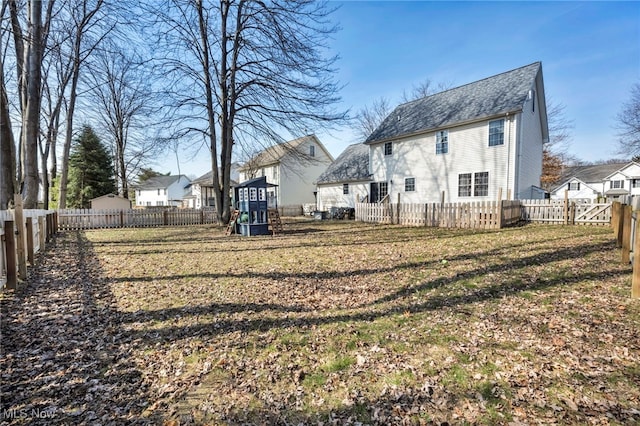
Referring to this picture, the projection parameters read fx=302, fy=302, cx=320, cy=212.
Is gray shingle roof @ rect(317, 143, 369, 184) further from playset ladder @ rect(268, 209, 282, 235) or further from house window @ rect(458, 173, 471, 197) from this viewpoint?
playset ladder @ rect(268, 209, 282, 235)

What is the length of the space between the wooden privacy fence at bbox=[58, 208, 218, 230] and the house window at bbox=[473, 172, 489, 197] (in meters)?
17.1

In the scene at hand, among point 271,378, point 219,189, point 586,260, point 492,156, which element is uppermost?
point 492,156

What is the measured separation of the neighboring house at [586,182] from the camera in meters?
46.7

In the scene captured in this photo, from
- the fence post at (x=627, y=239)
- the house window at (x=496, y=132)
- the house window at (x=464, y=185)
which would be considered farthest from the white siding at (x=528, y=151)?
the fence post at (x=627, y=239)

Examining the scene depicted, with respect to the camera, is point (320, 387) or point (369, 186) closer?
point (320, 387)

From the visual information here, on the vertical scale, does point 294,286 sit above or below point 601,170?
below

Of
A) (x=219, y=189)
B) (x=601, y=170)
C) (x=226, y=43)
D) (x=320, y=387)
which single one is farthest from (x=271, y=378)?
(x=601, y=170)

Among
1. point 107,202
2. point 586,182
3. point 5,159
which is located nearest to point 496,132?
point 5,159

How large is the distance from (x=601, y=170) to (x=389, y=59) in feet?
172

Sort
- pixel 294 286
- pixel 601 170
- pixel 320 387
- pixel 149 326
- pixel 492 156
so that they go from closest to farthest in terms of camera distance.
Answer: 1. pixel 320 387
2. pixel 149 326
3. pixel 294 286
4. pixel 492 156
5. pixel 601 170

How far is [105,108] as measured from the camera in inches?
1040

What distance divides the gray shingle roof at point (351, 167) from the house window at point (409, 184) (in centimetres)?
375

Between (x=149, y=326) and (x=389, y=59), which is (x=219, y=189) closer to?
(x=389, y=59)

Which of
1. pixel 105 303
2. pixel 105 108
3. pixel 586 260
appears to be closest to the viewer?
pixel 105 303
